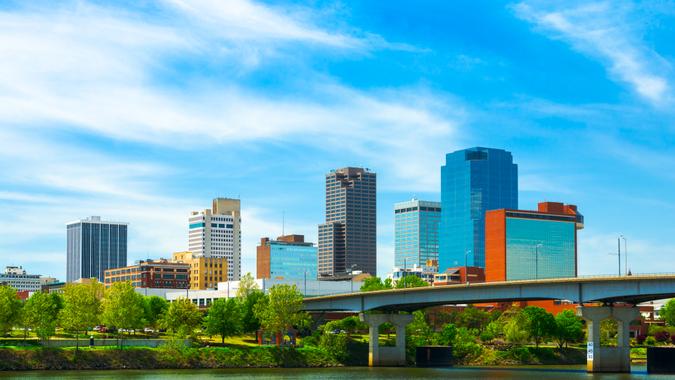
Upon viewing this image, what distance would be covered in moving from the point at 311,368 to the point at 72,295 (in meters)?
37.8

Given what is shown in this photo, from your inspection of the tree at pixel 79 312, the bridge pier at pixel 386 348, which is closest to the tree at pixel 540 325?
the bridge pier at pixel 386 348

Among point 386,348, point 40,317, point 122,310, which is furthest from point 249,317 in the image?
point 40,317

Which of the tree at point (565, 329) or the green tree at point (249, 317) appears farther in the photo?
the tree at point (565, 329)

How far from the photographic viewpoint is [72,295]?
522 feet

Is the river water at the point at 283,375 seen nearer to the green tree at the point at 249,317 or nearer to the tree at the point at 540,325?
the green tree at the point at 249,317

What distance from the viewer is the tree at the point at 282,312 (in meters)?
172

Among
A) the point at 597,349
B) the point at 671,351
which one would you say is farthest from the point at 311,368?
the point at 671,351

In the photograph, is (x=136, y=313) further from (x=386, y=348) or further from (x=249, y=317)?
(x=386, y=348)

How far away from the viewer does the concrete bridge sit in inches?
5438

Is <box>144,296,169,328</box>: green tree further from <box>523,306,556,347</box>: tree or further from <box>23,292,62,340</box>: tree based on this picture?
<box>523,306,556,347</box>: tree

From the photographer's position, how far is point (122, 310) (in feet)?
511

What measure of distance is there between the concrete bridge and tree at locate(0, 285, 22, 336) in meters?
54.7

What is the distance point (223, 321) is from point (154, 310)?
2531 cm

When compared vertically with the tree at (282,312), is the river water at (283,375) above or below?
below
